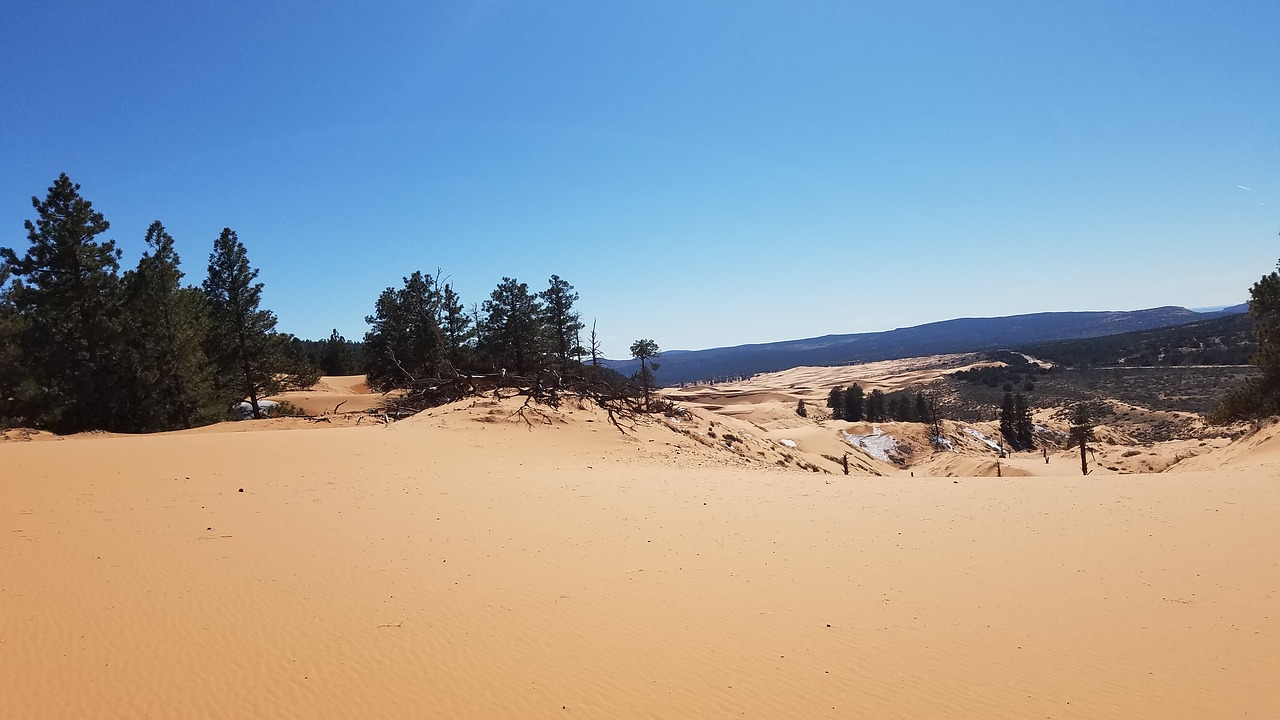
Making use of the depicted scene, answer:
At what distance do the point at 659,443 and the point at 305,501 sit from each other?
31.6ft

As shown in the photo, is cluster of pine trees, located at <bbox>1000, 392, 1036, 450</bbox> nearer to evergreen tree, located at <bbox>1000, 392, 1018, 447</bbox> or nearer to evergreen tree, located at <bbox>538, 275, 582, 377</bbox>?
evergreen tree, located at <bbox>1000, 392, 1018, 447</bbox>

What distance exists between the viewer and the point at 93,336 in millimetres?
20797

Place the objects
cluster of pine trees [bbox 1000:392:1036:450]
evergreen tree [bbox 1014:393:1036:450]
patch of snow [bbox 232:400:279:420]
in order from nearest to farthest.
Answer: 1. patch of snow [bbox 232:400:279:420]
2. evergreen tree [bbox 1014:393:1036:450]
3. cluster of pine trees [bbox 1000:392:1036:450]

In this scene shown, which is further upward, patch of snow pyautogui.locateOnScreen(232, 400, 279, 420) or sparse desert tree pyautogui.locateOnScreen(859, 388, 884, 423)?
patch of snow pyautogui.locateOnScreen(232, 400, 279, 420)

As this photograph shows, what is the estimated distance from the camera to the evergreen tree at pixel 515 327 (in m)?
33.1

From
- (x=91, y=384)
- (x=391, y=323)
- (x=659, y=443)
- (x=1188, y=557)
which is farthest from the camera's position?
(x=391, y=323)

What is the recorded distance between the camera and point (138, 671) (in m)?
3.61

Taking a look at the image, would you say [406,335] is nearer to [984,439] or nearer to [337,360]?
[337,360]

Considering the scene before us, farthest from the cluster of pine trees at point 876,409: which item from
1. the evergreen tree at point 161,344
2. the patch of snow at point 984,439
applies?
the evergreen tree at point 161,344

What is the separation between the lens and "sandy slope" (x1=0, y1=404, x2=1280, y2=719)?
343 cm

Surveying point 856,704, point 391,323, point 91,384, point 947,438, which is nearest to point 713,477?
point 856,704

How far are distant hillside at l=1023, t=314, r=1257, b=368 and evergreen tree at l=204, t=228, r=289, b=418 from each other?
87.2 metres

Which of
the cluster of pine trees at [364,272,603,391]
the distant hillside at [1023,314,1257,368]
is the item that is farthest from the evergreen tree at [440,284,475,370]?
the distant hillside at [1023,314,1257,368]

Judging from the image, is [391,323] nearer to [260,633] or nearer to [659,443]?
[659,443]
